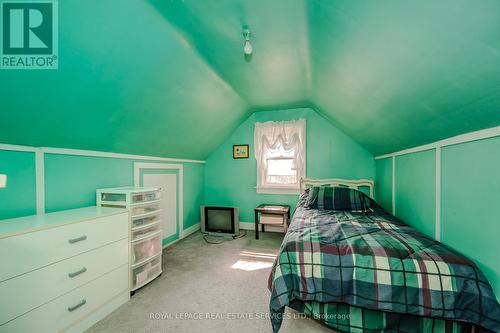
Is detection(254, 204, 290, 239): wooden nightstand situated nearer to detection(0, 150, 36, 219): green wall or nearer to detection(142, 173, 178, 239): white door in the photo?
detection(142, 173, 178, 239): white door

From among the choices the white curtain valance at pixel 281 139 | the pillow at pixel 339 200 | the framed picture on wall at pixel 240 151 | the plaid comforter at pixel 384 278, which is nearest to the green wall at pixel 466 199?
the plaid comforter at pixel 384 278

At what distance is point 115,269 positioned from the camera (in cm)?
176

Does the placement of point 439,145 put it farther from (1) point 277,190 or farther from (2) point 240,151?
A: (2) point 240,151

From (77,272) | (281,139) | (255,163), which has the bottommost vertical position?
A: (77,272)

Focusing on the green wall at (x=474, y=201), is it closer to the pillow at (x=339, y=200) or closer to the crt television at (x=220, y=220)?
the pillow at (x=339, y=200)

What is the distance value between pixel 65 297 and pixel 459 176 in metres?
3.03

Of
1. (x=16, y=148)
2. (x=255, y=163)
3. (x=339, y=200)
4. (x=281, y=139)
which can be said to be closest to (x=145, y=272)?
(x=16, y=148)

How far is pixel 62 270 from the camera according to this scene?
54.3 inches

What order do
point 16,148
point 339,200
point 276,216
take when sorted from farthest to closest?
point 276,216, point 339,200, point 16,148

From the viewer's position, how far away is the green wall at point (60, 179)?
4.97 ft

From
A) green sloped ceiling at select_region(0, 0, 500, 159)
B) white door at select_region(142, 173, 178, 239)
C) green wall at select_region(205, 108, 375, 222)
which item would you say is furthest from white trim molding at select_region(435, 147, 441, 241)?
white door at select_region(142, 173, 178, 239)

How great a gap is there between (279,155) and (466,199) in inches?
107

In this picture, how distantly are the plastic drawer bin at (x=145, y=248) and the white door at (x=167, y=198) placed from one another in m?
0.85

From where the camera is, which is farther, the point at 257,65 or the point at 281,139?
the point at 281,139
